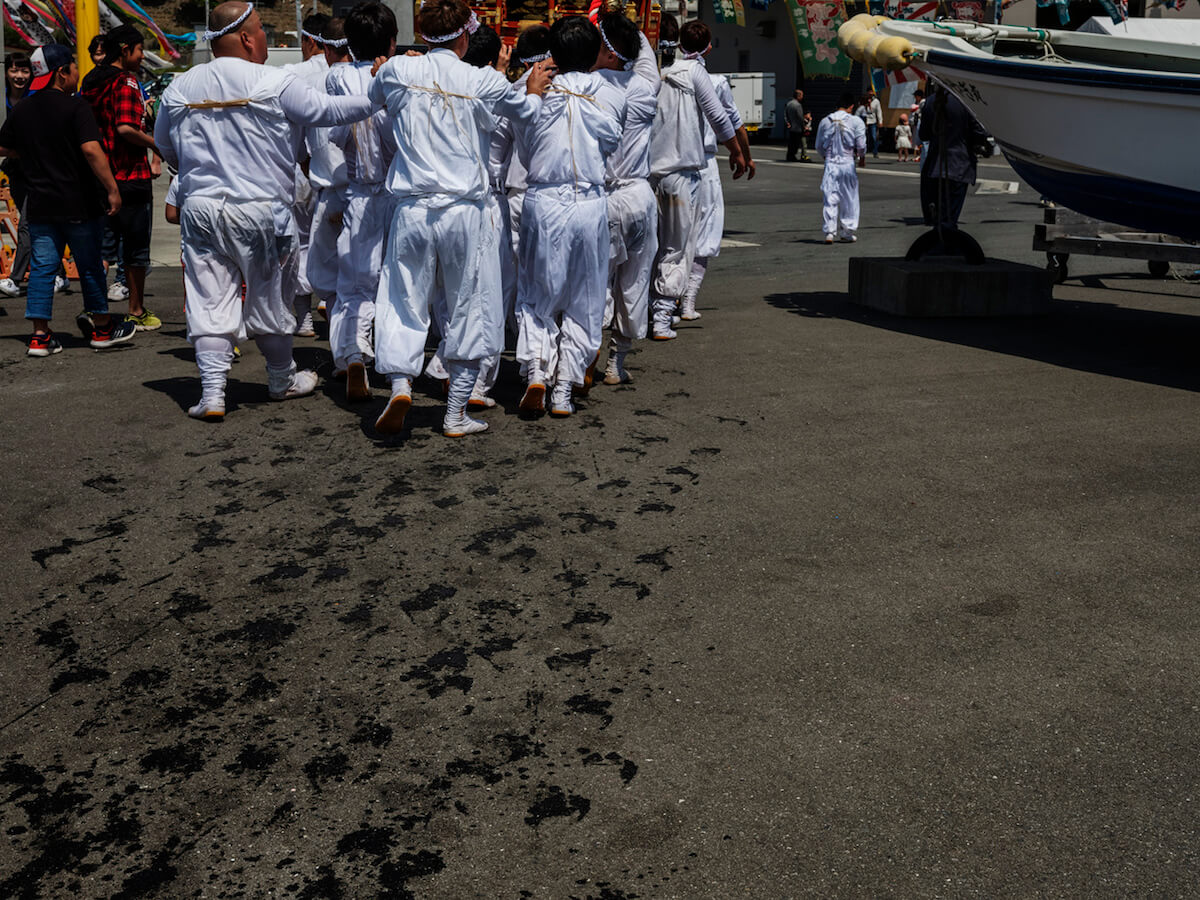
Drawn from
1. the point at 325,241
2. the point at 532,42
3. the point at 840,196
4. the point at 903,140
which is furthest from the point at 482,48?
the point at 903,140

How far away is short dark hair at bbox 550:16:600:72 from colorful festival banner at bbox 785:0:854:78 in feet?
108

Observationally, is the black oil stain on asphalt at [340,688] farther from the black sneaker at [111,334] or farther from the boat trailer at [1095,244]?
the boat trailer at [1095,244]

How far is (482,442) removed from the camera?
6.35 m

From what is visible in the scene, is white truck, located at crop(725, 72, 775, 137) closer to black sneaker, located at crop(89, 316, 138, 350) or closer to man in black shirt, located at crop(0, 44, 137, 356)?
black sneaker, located at crop(89, 316, 138, 350)

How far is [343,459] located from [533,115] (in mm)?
1970

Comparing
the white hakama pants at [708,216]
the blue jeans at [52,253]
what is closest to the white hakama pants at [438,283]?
the blue jeans at [52,253]

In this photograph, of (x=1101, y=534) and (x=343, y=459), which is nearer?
(x=1101, y=534)

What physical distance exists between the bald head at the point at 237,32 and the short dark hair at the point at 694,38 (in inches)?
141

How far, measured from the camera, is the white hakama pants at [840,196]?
1527 centimetres

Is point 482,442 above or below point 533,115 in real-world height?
below

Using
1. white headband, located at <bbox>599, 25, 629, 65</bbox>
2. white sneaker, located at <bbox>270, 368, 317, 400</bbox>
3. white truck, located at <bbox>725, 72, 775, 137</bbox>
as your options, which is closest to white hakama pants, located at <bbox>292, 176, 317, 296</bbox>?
white sneaker, located at <bbox>270, 368, 317, 400</bbox>

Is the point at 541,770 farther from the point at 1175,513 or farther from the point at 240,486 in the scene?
the point at 1175,513

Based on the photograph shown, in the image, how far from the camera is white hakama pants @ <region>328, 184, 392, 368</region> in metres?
7.02

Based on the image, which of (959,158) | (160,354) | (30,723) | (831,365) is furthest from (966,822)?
(959,158)
